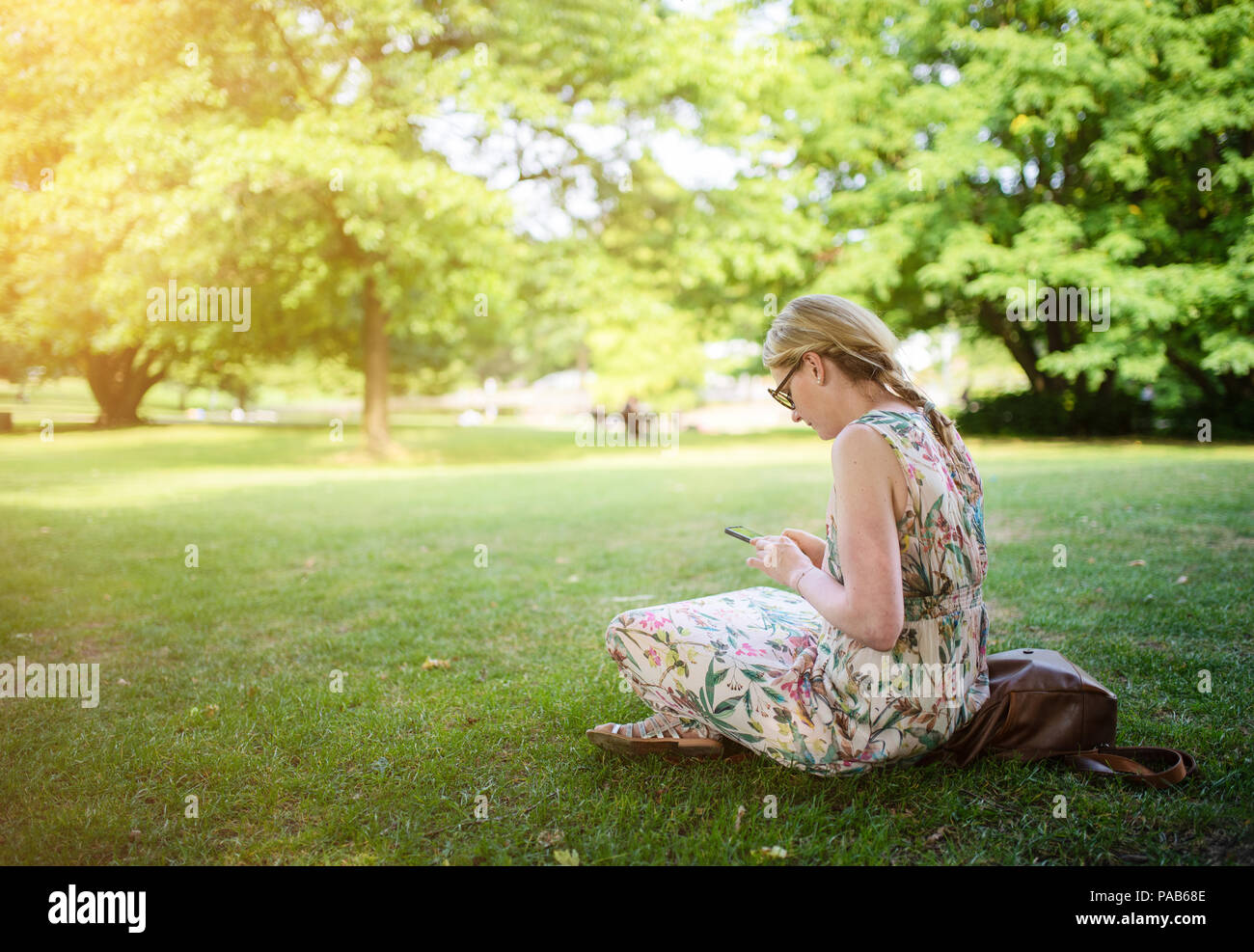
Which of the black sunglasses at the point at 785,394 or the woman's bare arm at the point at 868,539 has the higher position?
the black sunglasses at the point at 785,394

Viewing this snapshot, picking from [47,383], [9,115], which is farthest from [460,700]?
[47,383]

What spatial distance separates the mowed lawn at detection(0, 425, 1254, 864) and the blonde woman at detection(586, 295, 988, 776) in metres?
0.31

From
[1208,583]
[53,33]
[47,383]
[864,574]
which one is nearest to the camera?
[864,574]

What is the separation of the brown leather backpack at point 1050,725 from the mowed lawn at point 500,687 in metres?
0.07

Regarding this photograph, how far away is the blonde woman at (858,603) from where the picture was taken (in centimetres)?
234

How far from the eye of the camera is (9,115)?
1353 centimetres

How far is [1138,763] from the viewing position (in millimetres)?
2854

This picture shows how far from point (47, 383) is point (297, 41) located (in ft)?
71.1

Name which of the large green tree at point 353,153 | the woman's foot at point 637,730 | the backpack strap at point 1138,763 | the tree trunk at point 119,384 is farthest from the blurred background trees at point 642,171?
the backpack strap at point 1138,763

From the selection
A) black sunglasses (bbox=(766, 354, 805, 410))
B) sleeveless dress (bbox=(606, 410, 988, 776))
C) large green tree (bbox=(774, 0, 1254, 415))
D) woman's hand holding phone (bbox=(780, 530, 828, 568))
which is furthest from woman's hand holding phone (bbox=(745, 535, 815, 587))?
large green tree (bbox=(774, 0, 1254, 415))

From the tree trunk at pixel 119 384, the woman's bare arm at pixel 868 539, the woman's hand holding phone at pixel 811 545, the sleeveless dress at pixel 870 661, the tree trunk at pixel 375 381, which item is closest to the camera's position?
the woman's bare arm at pixel 868 539

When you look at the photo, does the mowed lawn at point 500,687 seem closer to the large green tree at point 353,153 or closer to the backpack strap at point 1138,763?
the backpack strap at point 1138,763

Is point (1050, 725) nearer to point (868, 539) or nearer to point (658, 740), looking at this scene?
point (868, 539)
